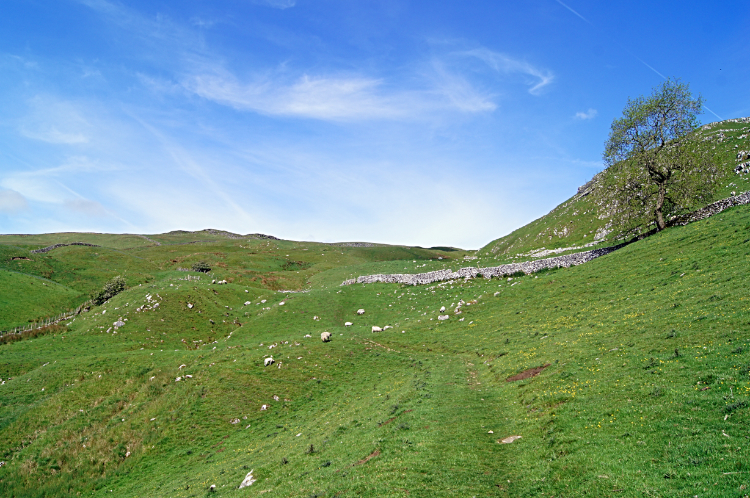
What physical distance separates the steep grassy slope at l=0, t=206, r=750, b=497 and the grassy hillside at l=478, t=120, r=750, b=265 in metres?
24.3

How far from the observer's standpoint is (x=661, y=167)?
165 feet

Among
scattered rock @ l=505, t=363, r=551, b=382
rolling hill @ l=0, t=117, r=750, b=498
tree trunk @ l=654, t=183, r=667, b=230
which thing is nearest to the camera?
rolling hill @ l=0, t=117, r=750, b=498

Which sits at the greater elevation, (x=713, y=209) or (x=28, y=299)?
(x=28, y=299)

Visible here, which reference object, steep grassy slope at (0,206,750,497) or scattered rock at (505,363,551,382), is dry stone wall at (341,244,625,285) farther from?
scattered rock at (505,363,551,382)

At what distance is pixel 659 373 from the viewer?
18.3m

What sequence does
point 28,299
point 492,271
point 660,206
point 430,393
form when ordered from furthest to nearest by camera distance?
point 28,299, point 492,271, point 660,206, point 430,393

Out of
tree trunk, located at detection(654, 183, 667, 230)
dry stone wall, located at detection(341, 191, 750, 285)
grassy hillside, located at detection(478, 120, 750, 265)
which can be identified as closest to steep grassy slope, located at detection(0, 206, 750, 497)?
dry stone wall, located at detection(341, 191, 750, 285)

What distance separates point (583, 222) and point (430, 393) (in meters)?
84.5

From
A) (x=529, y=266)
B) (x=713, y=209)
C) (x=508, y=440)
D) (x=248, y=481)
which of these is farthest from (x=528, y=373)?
(x=713, y=209)

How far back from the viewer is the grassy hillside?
61.8 metres

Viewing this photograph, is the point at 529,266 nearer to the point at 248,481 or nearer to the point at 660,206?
the point at 660,206

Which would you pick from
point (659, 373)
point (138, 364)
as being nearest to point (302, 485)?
point (659, 373)

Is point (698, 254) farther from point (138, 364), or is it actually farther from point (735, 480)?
point (138, 364)

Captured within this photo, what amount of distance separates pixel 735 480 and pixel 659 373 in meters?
9.56
